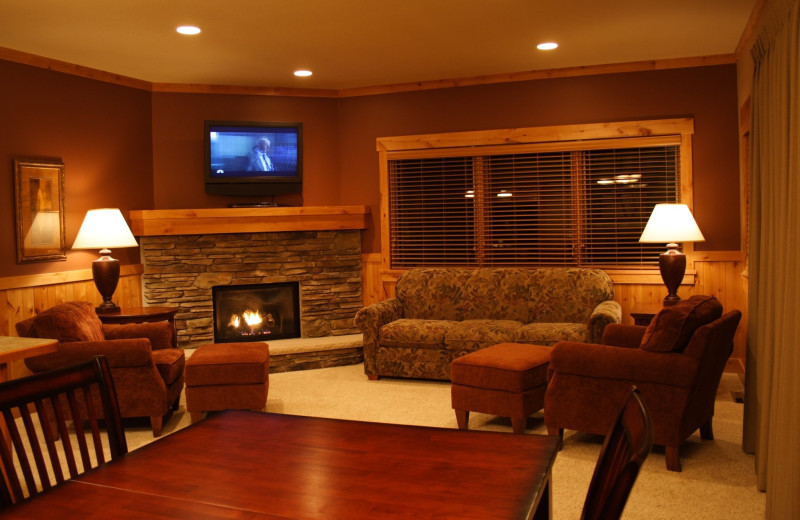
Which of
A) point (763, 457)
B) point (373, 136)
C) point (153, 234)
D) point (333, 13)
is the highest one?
point (333, 13)

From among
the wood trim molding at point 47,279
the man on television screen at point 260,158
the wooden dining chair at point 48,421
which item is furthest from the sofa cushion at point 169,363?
the wooden dining chair at point 48,421

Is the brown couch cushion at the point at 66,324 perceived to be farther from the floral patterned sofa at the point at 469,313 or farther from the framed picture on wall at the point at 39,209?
the floral patterned sofa at the point at 469,313

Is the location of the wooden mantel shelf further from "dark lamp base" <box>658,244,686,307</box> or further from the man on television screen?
"dark lamp base" <box>658,244,686,307</box>

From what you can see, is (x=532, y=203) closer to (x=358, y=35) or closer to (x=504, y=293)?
(x=504, y=293)

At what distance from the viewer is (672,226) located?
17.9 feet

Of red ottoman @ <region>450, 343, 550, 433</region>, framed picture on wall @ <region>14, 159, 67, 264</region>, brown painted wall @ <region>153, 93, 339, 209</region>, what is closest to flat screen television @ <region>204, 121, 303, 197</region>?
brown painted wall @ <region>153, 93, 339, 209</region>

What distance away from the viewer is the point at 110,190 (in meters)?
6.30

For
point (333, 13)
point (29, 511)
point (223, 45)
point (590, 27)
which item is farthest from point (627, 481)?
point (223, 45)

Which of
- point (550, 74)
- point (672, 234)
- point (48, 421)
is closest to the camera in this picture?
point (48, 421)

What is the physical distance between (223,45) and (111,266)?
6.42ft

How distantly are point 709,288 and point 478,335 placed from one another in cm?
210

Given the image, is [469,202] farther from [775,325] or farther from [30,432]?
[30,432]

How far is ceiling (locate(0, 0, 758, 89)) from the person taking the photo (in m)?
4.60

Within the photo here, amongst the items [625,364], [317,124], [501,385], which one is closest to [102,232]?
[317,124]
